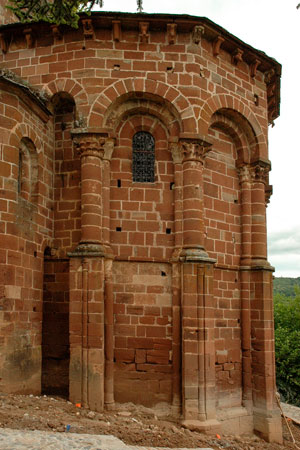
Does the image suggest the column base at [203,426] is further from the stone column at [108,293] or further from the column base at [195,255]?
the column base at [195,255]

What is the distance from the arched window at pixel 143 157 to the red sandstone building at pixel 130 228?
1.3 inches

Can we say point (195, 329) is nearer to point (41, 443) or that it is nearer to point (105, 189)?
point (105, 189)

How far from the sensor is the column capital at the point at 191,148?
39.1 feet

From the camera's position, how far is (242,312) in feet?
43.2

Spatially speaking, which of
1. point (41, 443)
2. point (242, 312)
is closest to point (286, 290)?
point (242, 312)

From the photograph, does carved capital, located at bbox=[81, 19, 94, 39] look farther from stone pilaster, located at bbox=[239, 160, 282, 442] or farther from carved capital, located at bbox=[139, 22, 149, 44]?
stone pilaster, located at bbox=[239, 160, 282, 442]

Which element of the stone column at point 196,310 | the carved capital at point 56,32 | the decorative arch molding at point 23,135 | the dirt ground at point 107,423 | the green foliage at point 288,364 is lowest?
the green foliage at point 288,364

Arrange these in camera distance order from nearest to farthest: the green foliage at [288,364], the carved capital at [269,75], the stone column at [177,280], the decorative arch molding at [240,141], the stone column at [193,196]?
1. the stone column at [177,280]
2. the stone column at [193,196]
3. the decorative arch molding at [240,141]
4. the carved capital at [269,75]
5. the green foliage at [288,364]

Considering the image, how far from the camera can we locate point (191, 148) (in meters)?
11.9

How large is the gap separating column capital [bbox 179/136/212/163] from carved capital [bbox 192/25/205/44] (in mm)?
2397

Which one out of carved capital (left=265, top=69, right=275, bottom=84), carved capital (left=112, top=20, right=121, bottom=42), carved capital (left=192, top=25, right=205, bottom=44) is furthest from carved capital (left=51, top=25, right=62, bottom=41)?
carved capital (left=265, top=69, right=275, bottom=84)

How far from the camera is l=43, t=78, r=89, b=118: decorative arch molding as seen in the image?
11.9 m

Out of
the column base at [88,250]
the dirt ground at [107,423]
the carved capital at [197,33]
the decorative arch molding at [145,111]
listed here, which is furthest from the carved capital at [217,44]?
the dirt ground at [107,423]

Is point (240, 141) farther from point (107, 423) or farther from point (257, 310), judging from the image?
point (107, 423)
